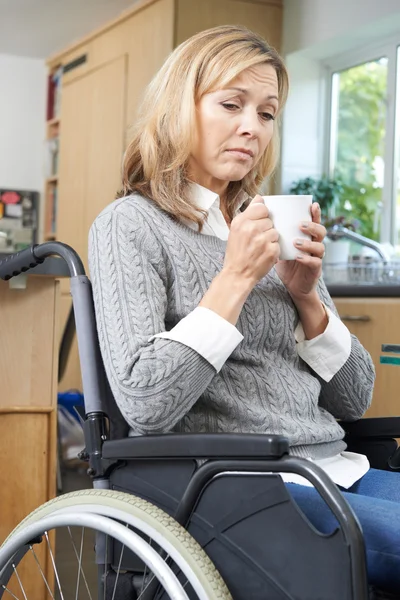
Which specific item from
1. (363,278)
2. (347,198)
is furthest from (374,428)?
(347,198)

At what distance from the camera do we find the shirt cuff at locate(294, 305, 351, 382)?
1.34m

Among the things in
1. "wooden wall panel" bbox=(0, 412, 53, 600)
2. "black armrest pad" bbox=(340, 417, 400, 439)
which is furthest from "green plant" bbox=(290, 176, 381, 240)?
"black armrest pad" bbox=(340, 417, 400, 439)

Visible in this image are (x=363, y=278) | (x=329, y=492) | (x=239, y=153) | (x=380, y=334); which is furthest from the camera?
(x=363, y=278)

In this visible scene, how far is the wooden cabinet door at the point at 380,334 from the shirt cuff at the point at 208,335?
6.39 feet

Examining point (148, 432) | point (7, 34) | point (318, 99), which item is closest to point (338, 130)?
point (318, 99)

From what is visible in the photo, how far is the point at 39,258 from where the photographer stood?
1.38 meters

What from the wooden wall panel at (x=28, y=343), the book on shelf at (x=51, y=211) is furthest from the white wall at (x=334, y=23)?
the wooden wall panel at (x=28, y=343)

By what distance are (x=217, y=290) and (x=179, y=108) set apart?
333 mm

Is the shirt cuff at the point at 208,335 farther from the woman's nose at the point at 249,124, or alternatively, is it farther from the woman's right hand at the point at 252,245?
the woman's nose at the point at 249,124

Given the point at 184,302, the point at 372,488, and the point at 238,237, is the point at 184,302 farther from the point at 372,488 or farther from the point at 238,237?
the point at 372,488

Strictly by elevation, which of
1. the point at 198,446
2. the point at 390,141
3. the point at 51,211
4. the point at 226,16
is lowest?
the point at 198,446

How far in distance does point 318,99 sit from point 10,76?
295cm

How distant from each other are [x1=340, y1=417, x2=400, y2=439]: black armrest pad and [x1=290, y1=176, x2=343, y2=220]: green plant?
10.1ft

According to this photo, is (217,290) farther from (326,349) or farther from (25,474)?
(25,474)
